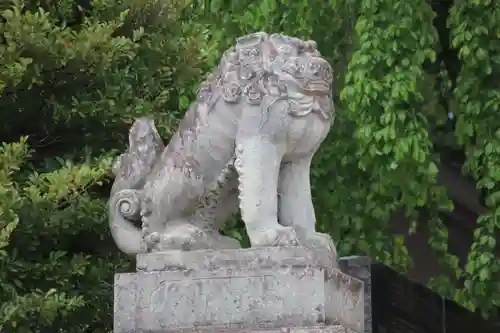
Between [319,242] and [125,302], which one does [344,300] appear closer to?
[319,242]

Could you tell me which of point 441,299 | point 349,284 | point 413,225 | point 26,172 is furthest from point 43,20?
point 441,299

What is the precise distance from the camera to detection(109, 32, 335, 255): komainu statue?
6.91 meters

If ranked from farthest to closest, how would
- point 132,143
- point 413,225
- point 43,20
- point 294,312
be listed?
point 413,225 → point 43,20 → point 132,143 → point 294,312

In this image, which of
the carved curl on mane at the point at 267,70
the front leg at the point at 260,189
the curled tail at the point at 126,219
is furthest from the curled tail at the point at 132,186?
the front leg at the point at 260,189

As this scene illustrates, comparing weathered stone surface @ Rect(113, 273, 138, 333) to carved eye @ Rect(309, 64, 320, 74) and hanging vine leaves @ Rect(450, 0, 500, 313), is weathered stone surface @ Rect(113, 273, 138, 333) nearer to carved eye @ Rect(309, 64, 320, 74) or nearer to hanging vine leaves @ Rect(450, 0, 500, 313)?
carved eye @ Rect(309, 64, 320, 74)

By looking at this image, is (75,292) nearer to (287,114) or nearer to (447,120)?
(287,114)

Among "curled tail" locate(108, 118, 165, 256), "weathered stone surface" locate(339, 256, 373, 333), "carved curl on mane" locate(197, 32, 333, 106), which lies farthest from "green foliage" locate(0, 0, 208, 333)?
"weathered stone surface" locate(339, 256, 373, 333)

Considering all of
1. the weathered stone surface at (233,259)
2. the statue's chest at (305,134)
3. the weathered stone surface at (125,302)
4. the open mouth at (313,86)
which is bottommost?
the weathered stone surface at (125,302)

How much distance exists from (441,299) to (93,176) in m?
5.53

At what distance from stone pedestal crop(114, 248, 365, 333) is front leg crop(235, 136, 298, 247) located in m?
0.11

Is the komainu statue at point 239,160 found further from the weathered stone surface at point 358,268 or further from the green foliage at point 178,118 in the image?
the weathered stone surface at point 358,268

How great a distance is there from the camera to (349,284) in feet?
23.3

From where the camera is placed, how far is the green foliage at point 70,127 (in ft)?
25.8

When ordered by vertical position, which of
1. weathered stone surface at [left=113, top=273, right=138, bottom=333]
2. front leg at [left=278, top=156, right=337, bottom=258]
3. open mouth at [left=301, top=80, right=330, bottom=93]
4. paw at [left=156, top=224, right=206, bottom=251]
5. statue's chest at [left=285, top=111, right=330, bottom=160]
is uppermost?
open mouth at [left=301, top=80, right=330, bottom=93]
